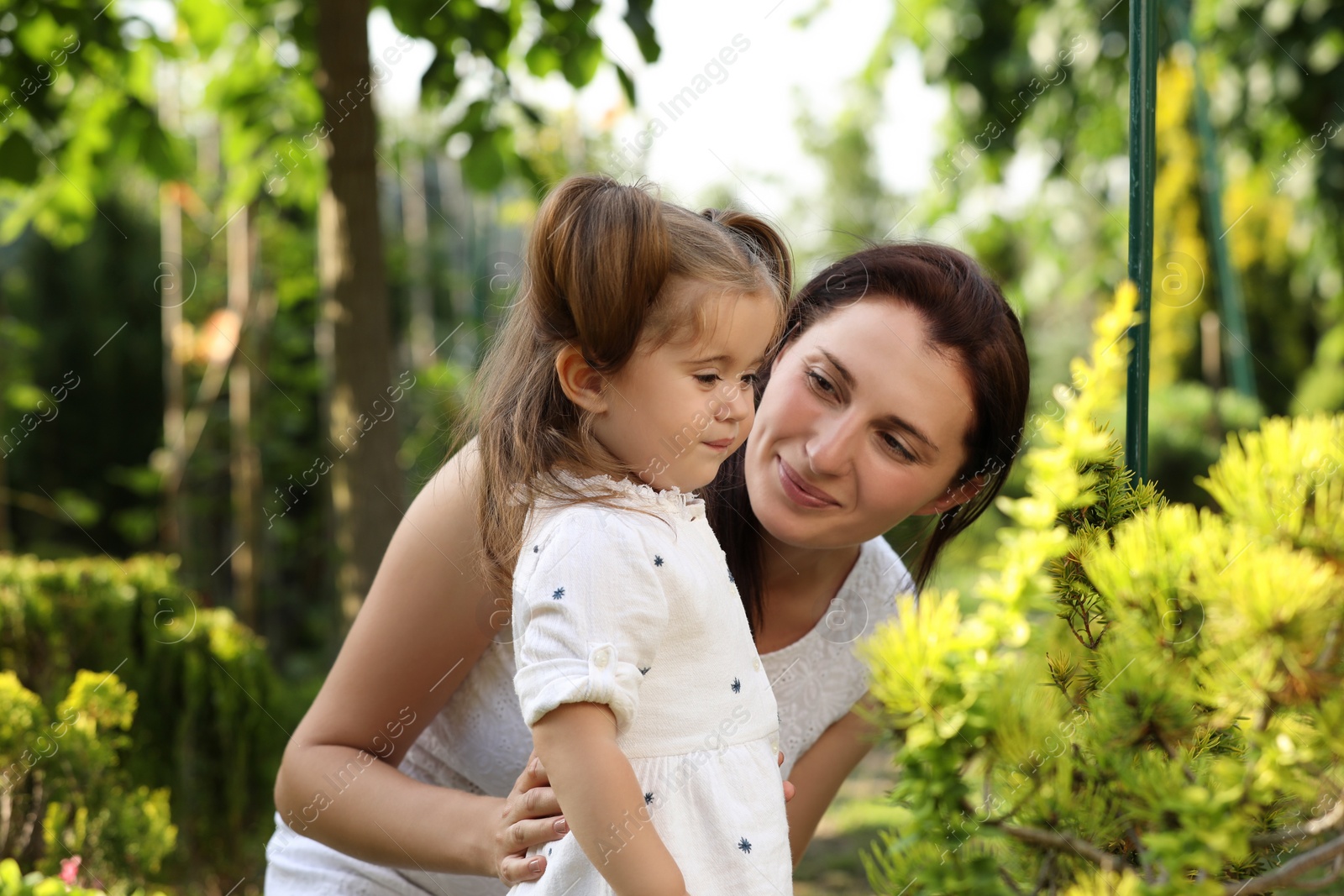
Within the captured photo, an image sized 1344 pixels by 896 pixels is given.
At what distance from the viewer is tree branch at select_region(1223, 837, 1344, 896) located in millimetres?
→ 729

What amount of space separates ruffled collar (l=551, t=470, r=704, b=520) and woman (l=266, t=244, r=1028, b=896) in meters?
0.30

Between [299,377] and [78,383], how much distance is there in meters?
2.42

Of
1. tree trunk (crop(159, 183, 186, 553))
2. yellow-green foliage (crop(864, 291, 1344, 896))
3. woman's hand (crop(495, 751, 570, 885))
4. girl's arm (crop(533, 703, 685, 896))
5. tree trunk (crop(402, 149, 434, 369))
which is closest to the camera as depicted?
yellow-green foliage (crop(864, 291, 1344, 896))

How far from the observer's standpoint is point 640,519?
4.06 feet

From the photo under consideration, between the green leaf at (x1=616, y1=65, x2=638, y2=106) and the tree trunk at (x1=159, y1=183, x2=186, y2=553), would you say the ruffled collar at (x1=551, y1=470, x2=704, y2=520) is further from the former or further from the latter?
the tree trunk at (x1=159, y1=183, x2=186, y2=553)

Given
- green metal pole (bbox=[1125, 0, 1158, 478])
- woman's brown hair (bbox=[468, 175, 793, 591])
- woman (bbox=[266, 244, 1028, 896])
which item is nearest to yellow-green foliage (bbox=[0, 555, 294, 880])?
woman (bbox=[266, 244, 1028, 896])

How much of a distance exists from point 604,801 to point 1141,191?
921 millimetres

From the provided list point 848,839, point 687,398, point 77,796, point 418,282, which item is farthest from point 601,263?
point 418,282

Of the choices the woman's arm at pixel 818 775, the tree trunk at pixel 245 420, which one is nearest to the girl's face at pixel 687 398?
the woman's arm at pixel 818 775

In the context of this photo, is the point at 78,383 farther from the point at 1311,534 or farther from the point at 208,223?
the point at 1311,534

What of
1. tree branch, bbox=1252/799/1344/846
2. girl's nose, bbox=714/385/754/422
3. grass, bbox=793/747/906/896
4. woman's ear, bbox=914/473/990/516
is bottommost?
grass, bbox=793/747/906/896

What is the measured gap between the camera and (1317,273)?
870 cm

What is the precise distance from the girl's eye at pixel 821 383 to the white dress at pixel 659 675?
0.39 meters

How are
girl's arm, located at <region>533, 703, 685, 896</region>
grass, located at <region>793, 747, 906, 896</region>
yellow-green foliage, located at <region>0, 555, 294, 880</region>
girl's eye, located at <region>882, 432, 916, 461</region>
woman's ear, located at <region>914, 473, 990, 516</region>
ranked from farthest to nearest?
1. grass, located at <region>793, 747, 906, 896</region>
2. yellow-green foliage, located at <region>0, 555, 294, 880</region>
3. woman's ear, located at <region>914, 473, 990, 516</region>
4. girl's eye, located at <region>882, 432, 916, 461</region>
5. girl's arm, located at <region>533, 703, 685, 896</region>
